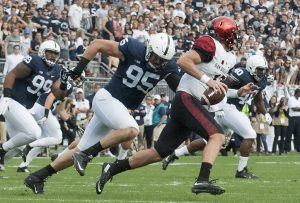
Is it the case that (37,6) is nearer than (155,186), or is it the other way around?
(155,186)

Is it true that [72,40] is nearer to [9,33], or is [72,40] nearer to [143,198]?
[9,33]

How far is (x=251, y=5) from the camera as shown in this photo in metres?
28.1

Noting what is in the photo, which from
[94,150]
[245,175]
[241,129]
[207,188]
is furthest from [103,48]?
[241,129]

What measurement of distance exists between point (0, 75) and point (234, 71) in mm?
7645

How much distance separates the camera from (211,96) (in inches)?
337

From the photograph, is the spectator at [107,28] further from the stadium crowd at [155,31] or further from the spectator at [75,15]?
the spectator at [75,15]

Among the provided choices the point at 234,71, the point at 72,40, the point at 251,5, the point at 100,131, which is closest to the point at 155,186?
the point at 100,131

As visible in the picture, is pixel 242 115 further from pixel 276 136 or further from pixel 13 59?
pixel 276 136

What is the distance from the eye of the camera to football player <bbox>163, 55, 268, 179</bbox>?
41.7 ft

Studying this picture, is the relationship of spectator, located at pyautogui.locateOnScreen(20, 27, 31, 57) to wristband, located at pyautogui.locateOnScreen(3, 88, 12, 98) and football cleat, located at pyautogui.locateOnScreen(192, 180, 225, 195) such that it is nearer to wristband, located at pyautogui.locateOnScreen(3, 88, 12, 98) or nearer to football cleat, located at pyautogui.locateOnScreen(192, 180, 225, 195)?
wristband, located at pyautogui.locateOnScreen(3, 88, 12, 98)

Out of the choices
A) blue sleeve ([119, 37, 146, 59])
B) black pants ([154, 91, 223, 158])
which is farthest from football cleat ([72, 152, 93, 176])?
blue sleeve ([119, 37, 146, 59])

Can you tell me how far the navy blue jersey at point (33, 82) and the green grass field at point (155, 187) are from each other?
1014 millimetres

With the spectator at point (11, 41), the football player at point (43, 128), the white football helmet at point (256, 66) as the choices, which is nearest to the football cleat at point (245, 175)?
the white football helmet at point (256, 66)

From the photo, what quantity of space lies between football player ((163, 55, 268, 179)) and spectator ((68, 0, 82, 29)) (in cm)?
937
